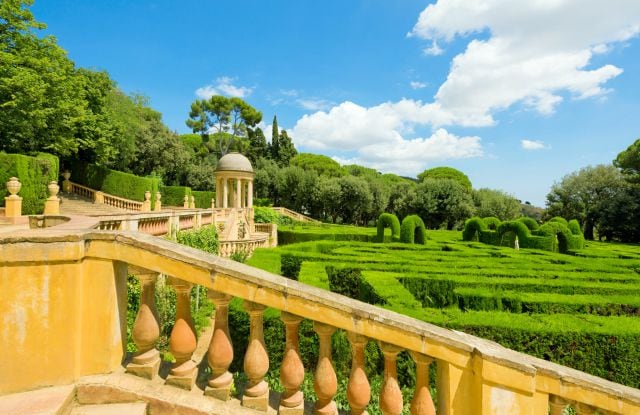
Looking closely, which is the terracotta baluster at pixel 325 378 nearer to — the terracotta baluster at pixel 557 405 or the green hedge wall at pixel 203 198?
the terracotta baluster at pixel 557 405

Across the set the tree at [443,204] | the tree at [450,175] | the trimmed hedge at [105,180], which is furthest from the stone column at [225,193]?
the tree at [450,175]

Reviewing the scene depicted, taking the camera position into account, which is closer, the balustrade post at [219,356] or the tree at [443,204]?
the balustrade post at [219,356]

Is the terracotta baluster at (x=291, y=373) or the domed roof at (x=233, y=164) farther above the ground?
the domed roof at (x=233, y=164)

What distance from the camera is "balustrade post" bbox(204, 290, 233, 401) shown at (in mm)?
2033

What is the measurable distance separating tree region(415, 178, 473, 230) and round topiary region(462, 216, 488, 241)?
16426 mm

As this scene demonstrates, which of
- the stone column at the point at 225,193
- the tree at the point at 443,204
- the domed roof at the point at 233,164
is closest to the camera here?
the stone column at the point at 225,193

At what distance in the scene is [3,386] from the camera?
5.99 feet

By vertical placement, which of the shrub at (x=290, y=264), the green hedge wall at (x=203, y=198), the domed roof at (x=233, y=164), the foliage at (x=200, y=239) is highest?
the domed roof at (x=233, y=164)

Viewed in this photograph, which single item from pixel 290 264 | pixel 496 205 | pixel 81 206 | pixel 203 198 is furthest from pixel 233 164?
pixel 496 205

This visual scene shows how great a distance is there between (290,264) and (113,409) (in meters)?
9.72

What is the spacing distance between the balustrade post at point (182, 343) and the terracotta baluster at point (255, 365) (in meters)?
0.36

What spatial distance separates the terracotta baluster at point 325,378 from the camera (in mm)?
2078

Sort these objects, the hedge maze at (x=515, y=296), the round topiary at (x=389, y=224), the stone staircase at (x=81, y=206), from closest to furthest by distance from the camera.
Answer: the hedge maze at (x=515, y=296)
the round topiary at (x=389, y=224)
the stone staircase at (x=81, y=206)

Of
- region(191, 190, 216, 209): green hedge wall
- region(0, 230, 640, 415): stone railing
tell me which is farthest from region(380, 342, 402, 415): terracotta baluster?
region(191, 190, 216, 209): green hedge wall
